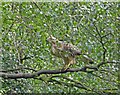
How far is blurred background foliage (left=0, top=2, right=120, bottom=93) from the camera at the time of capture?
8.53ft

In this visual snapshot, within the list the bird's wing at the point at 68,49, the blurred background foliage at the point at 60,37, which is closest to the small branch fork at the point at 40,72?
the blurred background foliage at the point at 60,37

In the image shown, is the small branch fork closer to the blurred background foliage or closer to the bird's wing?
the blurred background foliage

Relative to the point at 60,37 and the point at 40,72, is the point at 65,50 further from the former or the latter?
the point at 40,72

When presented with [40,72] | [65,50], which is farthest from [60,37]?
[40,72]

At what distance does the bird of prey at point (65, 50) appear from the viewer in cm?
257

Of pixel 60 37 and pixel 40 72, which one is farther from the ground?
pixel 60 37

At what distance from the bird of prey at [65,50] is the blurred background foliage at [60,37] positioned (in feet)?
0.12

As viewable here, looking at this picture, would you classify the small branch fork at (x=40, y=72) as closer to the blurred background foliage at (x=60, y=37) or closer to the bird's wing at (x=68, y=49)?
the blurred background foliage at (x=60, y=37)

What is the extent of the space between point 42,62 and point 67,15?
0.44m

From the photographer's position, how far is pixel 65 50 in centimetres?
257

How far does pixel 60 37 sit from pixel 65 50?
12 cm

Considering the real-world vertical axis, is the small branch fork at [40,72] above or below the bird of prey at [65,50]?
below

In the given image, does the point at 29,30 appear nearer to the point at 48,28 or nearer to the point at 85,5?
the point at 48,28

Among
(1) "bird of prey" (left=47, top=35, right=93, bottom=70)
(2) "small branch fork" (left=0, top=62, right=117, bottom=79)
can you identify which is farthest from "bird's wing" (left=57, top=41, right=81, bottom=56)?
(2) "small branch fork" (left=0, top=62, right=117, bottom=79)
